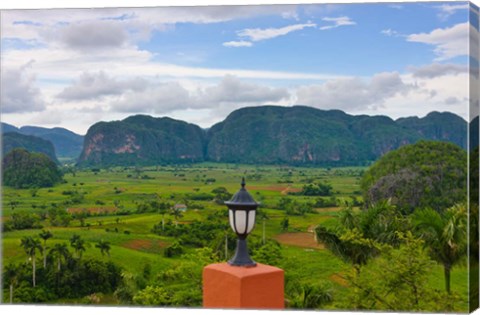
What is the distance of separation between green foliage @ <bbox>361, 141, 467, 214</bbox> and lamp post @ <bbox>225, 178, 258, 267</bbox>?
21.5ft

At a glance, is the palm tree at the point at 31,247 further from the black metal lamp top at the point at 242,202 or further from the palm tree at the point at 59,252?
the black metal lamp top at the point at 242,202

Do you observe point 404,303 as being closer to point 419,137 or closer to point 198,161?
point 419,137

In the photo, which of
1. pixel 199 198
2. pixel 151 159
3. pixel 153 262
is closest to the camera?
pixel 153 262

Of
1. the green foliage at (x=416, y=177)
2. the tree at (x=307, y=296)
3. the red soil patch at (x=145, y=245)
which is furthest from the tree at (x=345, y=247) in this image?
the red soil patch at (x=145, y=245)

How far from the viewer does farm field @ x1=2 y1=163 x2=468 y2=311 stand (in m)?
9.70

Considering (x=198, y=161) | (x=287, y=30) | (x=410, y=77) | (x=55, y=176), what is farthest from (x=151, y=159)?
(x=410, y=77)

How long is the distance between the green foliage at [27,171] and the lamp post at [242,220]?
7271 millimetres

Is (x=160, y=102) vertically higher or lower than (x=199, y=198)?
higher

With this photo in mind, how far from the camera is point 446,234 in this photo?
7078 mm

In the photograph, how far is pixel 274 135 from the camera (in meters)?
17.8

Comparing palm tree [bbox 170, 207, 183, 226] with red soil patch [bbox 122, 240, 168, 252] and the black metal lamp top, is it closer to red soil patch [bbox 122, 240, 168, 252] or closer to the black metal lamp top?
red soil patch [bbox 122, 240, 168, 252]

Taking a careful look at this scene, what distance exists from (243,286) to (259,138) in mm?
13429

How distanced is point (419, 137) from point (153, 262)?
5.23m

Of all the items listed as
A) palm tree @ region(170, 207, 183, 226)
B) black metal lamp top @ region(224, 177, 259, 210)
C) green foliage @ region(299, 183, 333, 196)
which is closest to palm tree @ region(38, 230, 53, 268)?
palm tree @ region(170, 207, 183, 226)
